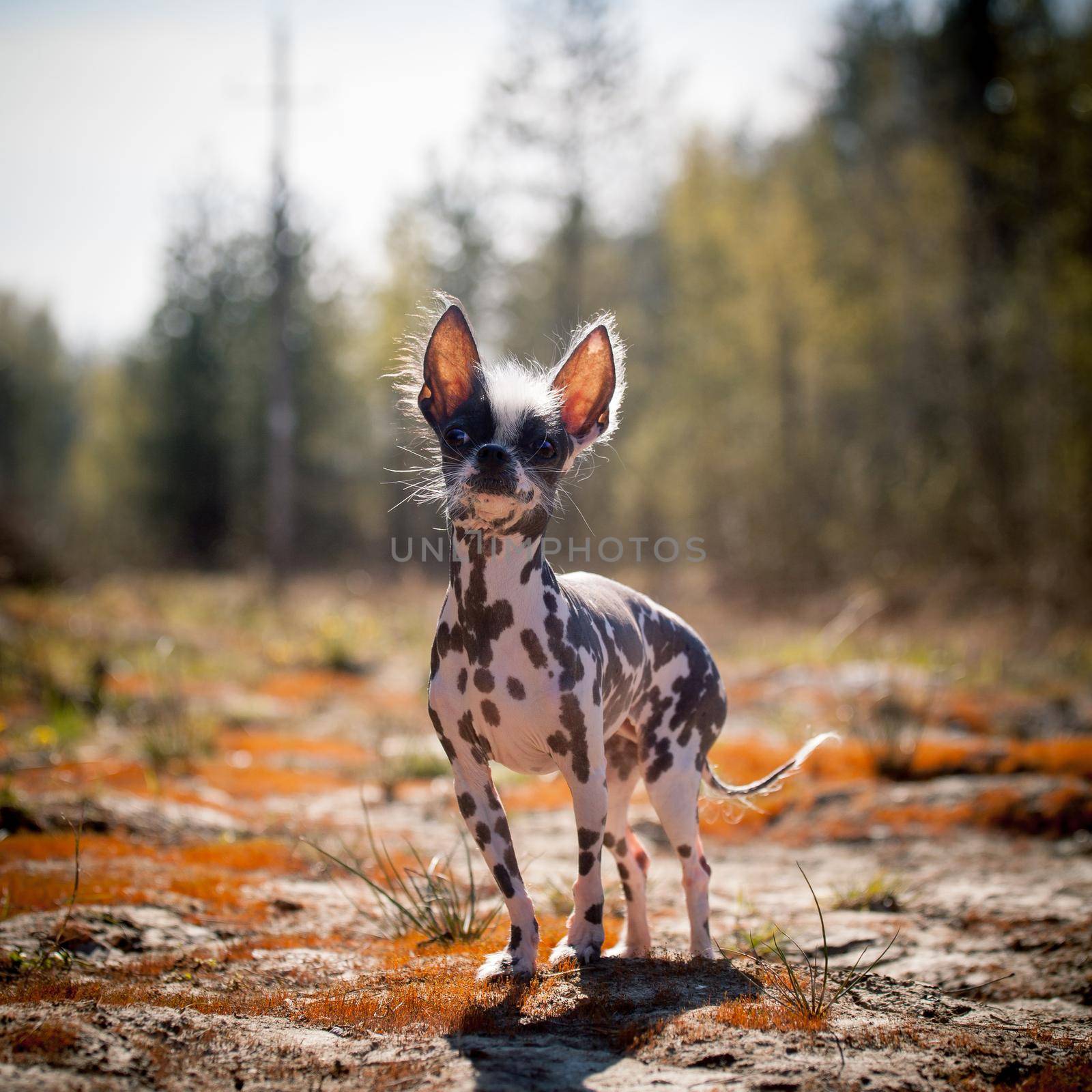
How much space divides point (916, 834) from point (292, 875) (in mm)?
4147

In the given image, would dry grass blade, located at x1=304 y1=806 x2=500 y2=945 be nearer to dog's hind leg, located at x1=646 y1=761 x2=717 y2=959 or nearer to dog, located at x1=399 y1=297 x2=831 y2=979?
dog, located at x1=399 y1=297 x2=831 y2=979

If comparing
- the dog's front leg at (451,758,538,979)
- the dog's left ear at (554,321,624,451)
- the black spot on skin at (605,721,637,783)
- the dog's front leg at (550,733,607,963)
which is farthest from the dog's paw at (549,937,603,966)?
the dog's left ear at (554,321,624,451)

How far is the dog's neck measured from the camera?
12.4 feet

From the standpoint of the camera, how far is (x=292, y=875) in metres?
5.53

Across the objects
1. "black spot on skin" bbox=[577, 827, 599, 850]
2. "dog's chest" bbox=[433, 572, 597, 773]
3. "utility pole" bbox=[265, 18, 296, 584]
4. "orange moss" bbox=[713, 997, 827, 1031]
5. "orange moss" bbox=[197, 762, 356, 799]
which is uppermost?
"utility pole" bbox=[265, 18, 296, 584]

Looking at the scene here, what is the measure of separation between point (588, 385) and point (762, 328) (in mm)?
19600

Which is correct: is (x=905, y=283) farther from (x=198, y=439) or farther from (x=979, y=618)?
(x=198, y=439)

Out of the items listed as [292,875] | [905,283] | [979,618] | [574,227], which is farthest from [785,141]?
[292,875]

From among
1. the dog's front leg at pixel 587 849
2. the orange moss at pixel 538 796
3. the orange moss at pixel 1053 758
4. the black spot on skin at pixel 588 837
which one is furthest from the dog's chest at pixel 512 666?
the orange moss at pixel 1053 758

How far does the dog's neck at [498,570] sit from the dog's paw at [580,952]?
4.62 ft

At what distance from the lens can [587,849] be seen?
12.6 feet

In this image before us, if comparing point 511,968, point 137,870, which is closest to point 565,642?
point 511,968

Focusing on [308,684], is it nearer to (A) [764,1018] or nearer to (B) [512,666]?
(B) [512,666]

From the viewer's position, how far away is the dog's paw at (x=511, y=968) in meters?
3.77
